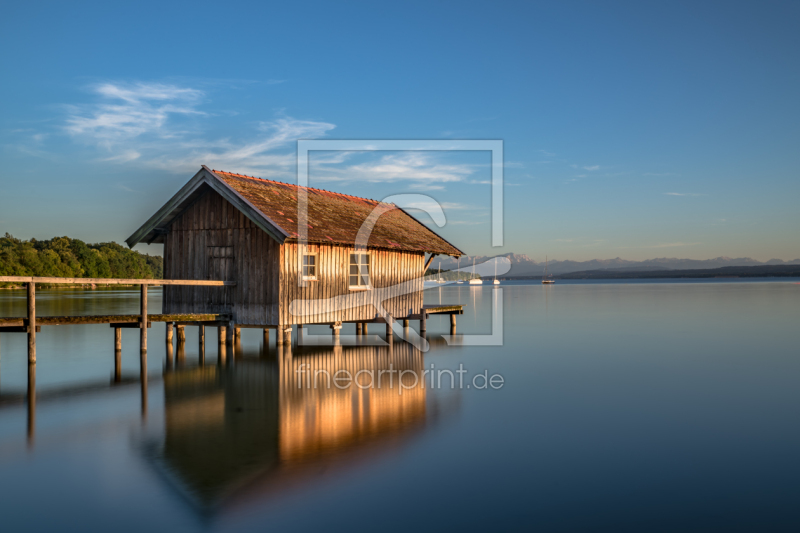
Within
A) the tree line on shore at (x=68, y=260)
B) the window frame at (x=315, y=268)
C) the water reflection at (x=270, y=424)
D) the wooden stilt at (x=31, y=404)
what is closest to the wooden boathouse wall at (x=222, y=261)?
the window frame at (x=315, y=268)

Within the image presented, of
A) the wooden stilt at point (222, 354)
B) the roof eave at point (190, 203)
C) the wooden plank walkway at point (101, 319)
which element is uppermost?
the roof eave at point (190, 203)

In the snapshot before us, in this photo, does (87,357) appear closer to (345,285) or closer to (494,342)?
(345,285)

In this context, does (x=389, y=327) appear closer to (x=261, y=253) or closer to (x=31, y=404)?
(x=261, y=253)

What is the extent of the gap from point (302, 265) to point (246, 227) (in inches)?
93.5

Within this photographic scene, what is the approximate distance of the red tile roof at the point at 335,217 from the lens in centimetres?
2216

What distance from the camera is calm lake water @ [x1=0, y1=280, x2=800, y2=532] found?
7.57 metres

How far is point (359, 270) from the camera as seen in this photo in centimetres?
2545

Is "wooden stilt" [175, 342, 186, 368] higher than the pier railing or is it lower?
lower

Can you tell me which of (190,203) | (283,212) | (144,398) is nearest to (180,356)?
(190,203)

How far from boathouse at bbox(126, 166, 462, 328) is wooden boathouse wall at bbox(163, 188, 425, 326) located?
4 cm

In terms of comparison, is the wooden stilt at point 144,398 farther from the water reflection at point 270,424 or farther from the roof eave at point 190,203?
the roof eave at point 190,203

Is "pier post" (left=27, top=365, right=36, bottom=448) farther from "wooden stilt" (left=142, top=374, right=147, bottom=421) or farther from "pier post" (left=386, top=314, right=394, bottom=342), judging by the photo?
"pier post" (left=386, top=314, right=394, bottom=342)

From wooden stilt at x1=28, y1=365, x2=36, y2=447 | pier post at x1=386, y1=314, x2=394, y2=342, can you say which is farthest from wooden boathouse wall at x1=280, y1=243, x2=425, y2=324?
wooden stilt at x1=28, y1=365, x2=36, y2=447

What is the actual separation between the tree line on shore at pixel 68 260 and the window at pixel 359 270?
76.1m
